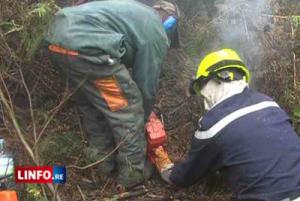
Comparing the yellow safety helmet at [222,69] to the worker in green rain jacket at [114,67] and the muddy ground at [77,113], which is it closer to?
the worker in green rain jacket at [114,67]

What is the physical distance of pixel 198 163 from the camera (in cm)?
366

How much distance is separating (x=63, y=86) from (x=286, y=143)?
198 cm

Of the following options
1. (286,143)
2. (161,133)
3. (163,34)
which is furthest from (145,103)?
(286,143)

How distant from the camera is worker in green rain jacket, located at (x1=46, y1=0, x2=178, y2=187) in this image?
12.9ft

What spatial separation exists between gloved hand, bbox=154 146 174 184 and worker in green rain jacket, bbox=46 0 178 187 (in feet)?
0.37

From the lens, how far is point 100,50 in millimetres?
3938

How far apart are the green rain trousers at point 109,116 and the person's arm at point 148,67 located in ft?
0.27

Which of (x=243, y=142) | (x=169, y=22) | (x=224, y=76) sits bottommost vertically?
(x=243, y=142)

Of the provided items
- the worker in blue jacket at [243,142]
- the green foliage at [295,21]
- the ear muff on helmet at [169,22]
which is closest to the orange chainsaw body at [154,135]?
the worker in blue jacket at [243,142]

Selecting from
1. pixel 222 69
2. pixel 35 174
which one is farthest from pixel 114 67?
pixel 35 174

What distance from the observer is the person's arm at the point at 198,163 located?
11.5 ft

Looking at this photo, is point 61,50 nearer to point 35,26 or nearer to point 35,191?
point 35,26

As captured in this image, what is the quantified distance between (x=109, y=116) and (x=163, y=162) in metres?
0.59

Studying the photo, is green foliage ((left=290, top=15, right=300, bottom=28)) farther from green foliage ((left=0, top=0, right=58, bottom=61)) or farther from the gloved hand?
green foliage ((left=0, top=0, right=58, bottom=61))
